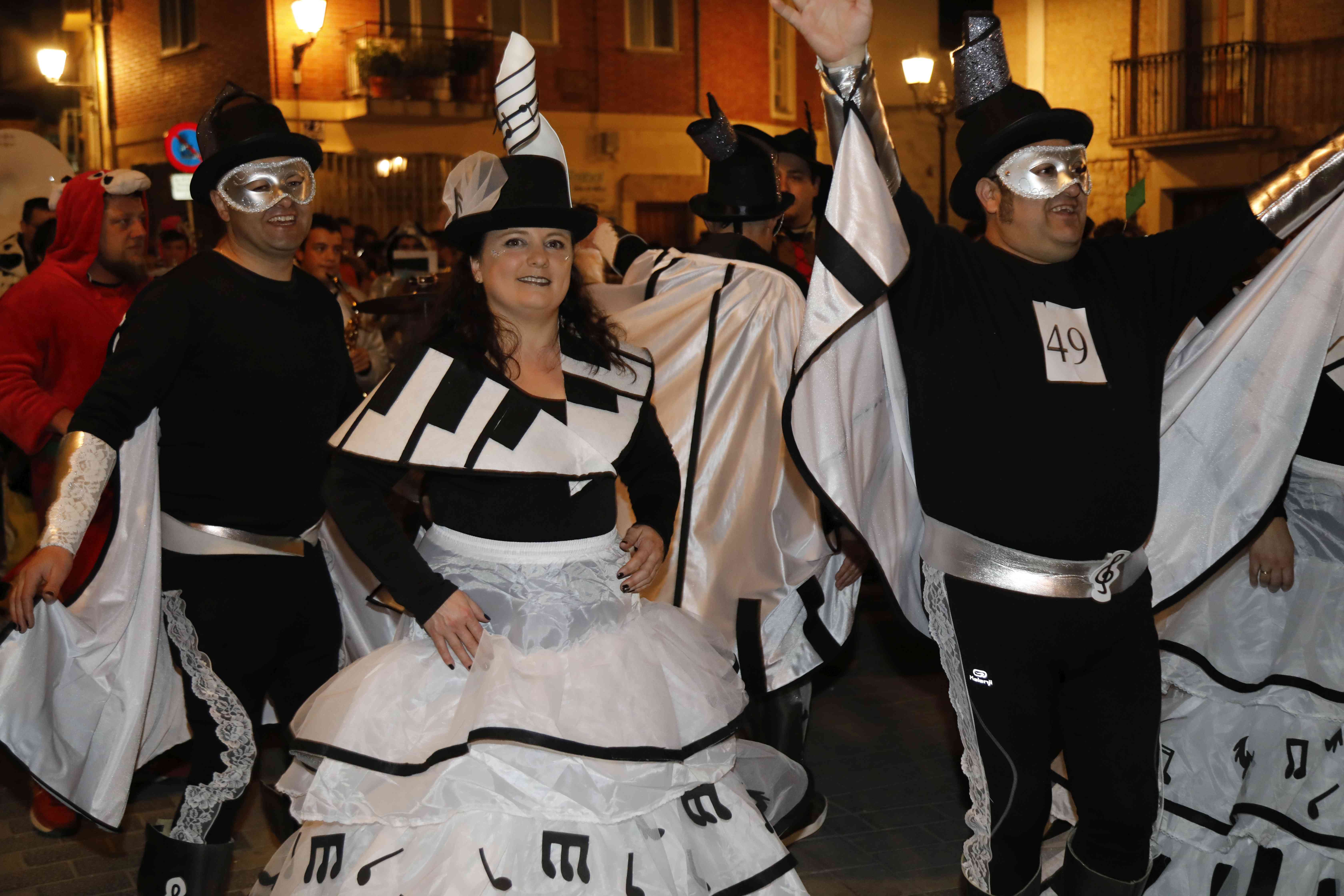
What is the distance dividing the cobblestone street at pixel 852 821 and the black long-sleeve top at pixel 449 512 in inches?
41.5

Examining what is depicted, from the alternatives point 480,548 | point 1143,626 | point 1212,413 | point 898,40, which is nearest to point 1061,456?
point 1143,626

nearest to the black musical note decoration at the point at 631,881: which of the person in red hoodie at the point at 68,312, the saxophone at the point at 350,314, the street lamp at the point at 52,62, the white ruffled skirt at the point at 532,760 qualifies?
the white ruffled skirt at the point at 532,760

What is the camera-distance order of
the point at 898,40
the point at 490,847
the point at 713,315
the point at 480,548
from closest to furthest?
the point at 490,847 → the point at 480,548 → the point at 713,315 → the point at 898,40

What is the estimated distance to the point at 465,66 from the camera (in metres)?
24.8

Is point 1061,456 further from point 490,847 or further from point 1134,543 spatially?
point 490,847

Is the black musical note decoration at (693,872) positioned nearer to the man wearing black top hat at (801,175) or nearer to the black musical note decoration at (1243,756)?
the black musical note decoration at (1243,756)

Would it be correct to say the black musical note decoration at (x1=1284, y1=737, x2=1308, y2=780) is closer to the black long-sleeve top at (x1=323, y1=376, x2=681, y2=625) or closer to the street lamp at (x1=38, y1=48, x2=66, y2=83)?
the black long-sleeve top at (x1=323, y1=376, x2=681, y2=625)

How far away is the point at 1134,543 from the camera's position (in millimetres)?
3395

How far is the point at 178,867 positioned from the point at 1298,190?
3457 millimetres

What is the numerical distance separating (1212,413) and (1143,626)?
0.79 meters

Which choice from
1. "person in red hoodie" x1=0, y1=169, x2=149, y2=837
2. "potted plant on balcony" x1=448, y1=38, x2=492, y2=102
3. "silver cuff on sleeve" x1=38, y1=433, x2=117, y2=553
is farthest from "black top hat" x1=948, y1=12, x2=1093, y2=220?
"potted plant on balcony" x1=448, y1=38, x2=492, y2=102

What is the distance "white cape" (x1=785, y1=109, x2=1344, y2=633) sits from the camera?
351 centimetres

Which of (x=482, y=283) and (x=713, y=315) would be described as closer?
(x=482, y=283)

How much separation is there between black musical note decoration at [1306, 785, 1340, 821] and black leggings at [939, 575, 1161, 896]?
0.91 meters
